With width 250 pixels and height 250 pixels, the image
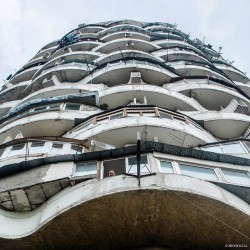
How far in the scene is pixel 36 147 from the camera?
1452 cm

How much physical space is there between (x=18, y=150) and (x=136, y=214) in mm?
7286

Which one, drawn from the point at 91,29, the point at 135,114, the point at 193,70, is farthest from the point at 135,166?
the point at 91,29

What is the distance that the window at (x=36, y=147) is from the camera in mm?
14271

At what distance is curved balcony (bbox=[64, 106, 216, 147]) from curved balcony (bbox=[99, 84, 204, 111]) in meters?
4.47

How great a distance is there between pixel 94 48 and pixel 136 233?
29761 mm

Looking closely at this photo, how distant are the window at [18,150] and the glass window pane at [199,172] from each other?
6.61m

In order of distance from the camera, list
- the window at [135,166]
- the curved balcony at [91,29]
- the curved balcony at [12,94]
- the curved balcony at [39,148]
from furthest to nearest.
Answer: the curved balcony at [91,29]
the curved balcony at [12,94]
the curved balcony at [39,148]
the window at [135,166]

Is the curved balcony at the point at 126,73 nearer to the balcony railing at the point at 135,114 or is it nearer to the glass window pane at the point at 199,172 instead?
the balcony railing at the point at 135,114

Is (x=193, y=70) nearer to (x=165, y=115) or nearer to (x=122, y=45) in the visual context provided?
(x=122, y=45)

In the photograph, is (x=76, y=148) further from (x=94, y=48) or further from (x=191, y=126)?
(x=94, y=48)

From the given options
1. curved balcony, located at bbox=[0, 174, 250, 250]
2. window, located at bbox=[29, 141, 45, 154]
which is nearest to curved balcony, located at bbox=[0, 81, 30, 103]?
window, located at bbox=[29, 141, 45, 154]

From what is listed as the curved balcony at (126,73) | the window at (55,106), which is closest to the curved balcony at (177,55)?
the curved balcony at (126,73)

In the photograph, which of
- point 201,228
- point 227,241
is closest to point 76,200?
point 201,228

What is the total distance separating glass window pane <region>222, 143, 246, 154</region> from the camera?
15438mm
